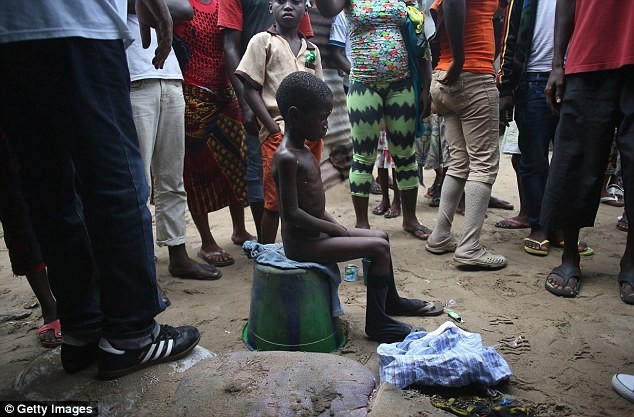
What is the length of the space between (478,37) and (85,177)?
9.01 feet

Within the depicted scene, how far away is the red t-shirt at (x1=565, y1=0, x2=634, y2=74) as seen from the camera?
2475 millimetres

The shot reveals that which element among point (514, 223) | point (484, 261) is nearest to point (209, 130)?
point (484, 261)

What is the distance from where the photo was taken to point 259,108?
9.82 ft

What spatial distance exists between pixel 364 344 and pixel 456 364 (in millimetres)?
618

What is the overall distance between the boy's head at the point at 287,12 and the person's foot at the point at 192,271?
163 cm

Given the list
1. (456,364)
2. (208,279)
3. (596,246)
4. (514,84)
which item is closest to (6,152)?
(208,279)

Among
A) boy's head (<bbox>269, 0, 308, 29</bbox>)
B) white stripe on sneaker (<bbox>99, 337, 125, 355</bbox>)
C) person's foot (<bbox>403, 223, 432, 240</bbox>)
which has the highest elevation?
boy's head (<bbox>269, 0, 308, 29</bbox>)

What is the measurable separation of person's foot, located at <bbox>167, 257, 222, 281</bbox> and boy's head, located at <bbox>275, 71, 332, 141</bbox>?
132 centimetres

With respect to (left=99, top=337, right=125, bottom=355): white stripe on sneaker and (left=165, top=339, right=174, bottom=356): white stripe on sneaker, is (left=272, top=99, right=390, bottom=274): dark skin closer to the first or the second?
(left=165, top=339, right=174, bottom=356): white stripe on sneaker

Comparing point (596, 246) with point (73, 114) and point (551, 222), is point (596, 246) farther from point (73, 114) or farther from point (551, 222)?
point (73, 114)

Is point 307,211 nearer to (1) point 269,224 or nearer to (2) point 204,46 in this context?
(1) point 269,224

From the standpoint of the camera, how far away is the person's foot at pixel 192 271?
3227 mm

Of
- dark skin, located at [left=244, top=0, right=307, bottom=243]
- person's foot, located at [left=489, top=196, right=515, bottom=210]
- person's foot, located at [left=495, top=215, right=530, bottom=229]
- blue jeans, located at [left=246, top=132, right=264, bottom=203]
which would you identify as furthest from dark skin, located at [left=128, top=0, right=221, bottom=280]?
person's foot, located at [left=489, top=196, right=515, bottom=210]

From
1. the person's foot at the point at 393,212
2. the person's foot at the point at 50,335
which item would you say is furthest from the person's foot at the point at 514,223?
the person's foot at the point at 50,335
